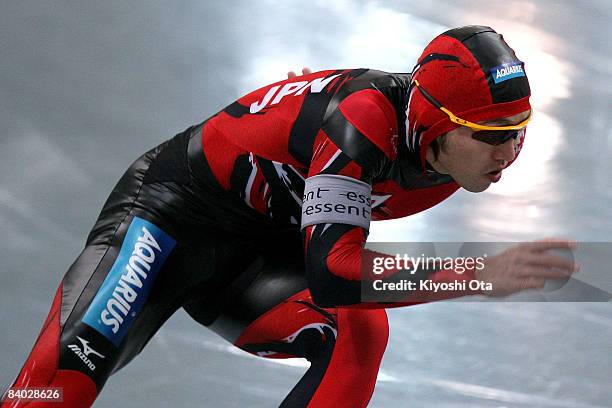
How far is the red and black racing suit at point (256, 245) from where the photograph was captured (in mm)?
2812

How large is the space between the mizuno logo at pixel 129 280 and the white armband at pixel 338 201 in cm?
63

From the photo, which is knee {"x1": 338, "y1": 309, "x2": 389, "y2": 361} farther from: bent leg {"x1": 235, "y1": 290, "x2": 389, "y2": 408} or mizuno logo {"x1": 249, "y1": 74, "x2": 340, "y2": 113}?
mizuno logo {"x1": 249, "y1": 74, "x2": 340, "y2": 113}

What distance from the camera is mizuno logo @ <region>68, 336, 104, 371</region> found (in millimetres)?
3006

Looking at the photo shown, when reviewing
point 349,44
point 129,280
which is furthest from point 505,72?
point 349,44

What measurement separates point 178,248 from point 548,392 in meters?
1.60

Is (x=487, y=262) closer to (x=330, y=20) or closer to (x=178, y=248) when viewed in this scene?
(x=178, y=248)

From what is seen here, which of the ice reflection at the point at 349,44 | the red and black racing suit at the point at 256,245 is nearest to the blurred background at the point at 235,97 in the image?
the ice reflection at the point at 349,44

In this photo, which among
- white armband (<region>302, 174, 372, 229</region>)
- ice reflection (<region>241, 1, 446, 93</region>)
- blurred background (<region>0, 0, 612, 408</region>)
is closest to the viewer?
white armband (<region>302, 174, 372, 229</region>)

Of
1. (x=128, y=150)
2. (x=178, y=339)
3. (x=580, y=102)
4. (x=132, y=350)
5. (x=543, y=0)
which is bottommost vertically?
(x=132, y=350)

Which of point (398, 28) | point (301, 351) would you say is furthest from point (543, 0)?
point (301, 351)

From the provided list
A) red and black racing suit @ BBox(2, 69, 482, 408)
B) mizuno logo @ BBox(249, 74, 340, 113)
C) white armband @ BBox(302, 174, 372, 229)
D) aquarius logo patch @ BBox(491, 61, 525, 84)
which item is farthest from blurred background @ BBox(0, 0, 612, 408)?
aquarius logo patch @ BBox(491, 61, 525, 84)

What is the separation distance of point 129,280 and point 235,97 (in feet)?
10.2

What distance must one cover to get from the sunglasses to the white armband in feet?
0.89

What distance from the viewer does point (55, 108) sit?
6102 mm
